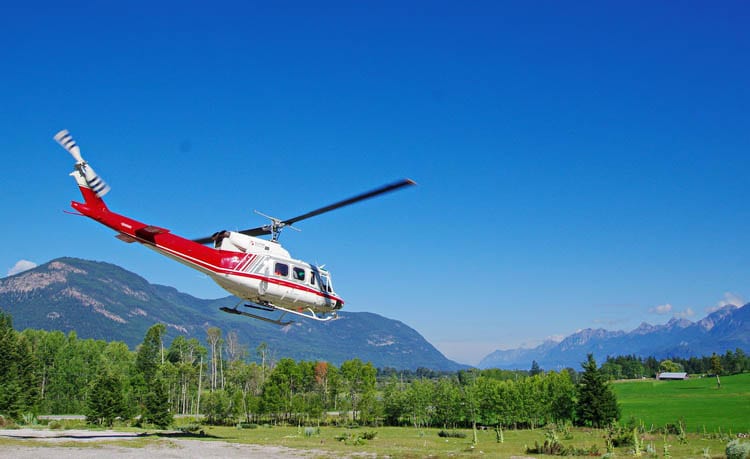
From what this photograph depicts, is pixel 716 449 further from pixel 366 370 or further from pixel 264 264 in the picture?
pixel 366 370

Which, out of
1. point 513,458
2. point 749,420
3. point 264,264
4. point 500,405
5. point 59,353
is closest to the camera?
point 264,264

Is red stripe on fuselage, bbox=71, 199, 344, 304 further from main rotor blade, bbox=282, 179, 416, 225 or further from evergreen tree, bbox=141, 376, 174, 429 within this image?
evergreen tree, bbox=141, 376, 174, 429

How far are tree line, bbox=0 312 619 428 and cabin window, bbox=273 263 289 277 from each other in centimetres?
3843

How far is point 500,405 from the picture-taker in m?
81.4

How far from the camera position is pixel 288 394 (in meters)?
90.7

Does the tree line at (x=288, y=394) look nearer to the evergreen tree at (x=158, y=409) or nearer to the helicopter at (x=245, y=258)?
the evergreen tree at (x=158, y=409)

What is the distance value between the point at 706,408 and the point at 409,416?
46.4 metres

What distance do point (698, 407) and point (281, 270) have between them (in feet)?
302

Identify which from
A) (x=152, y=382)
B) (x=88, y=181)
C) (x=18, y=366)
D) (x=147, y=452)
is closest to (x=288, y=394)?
(x=152, y=382)

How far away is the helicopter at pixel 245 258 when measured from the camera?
24.7 m

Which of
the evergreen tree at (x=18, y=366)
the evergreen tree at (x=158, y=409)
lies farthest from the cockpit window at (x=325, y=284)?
the evergreen tree at (x=18, y=366)

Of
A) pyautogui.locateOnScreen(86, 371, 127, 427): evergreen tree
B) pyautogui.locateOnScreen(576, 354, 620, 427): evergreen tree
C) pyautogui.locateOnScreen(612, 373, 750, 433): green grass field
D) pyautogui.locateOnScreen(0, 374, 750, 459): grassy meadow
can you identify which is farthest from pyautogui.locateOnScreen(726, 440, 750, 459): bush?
pyautogui.locateOnScreen(86, 371, 127, 427): evergreen tree

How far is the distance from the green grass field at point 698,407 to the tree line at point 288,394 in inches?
409

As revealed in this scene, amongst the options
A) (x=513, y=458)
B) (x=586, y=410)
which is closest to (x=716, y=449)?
(x=513, y=458)
